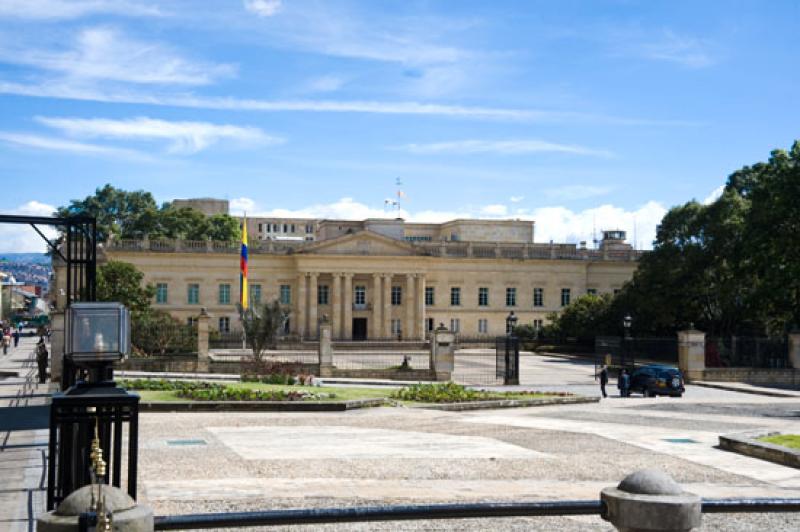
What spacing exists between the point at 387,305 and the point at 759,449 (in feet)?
212

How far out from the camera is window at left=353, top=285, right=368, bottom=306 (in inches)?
3231

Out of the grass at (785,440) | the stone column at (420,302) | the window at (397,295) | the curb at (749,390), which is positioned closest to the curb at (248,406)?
the grass at (785,440)

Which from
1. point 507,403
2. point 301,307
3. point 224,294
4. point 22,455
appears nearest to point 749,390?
point 507,403

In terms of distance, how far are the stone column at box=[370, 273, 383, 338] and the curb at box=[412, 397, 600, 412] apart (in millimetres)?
51358

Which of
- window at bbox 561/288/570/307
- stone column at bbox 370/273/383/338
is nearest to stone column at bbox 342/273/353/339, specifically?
stone column at bbox 370/273/383/338

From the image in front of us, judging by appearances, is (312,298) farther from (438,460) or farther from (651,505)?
(651,505)

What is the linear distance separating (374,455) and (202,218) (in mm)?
84984

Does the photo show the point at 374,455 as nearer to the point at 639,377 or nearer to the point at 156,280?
the point at 639,377

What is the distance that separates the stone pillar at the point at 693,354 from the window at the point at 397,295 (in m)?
42.9

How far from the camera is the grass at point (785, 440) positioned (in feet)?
58.2

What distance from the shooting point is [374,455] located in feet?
52.6

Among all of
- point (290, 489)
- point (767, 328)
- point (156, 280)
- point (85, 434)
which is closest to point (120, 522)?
point (85, 434)

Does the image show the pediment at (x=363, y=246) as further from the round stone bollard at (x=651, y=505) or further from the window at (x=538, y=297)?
the round stone bollard at (x=651, y=505)

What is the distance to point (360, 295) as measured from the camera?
8219cm
